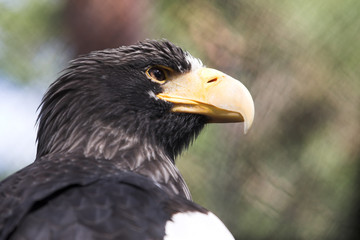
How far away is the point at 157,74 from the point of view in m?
2.18

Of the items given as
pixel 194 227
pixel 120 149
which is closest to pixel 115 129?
pixel 120 149

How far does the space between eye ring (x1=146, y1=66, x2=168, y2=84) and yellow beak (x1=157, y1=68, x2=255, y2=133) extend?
0.07 feet

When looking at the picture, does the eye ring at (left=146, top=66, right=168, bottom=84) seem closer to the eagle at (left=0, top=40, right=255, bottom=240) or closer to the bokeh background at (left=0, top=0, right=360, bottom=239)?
the eagle at (left=0, top=40, right=255, bottom=240)

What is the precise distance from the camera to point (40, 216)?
1.52m

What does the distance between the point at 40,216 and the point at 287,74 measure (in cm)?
153

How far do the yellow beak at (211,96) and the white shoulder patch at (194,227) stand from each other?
44cm

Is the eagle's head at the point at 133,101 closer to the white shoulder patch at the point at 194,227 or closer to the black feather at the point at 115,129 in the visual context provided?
the black feather at the point at 115,129

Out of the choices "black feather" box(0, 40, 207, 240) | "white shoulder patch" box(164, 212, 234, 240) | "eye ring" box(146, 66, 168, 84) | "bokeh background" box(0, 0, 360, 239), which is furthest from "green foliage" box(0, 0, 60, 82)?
"white shoulder patch" box(164, 212, 234, 240)

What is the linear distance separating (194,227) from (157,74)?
0.70m

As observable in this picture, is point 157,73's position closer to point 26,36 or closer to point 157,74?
point 157,74

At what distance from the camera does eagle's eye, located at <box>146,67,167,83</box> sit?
2.17m

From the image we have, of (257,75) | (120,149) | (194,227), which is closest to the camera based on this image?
(194,227)

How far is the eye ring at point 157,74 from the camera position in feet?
7.11

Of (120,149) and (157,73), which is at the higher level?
(157,73)
